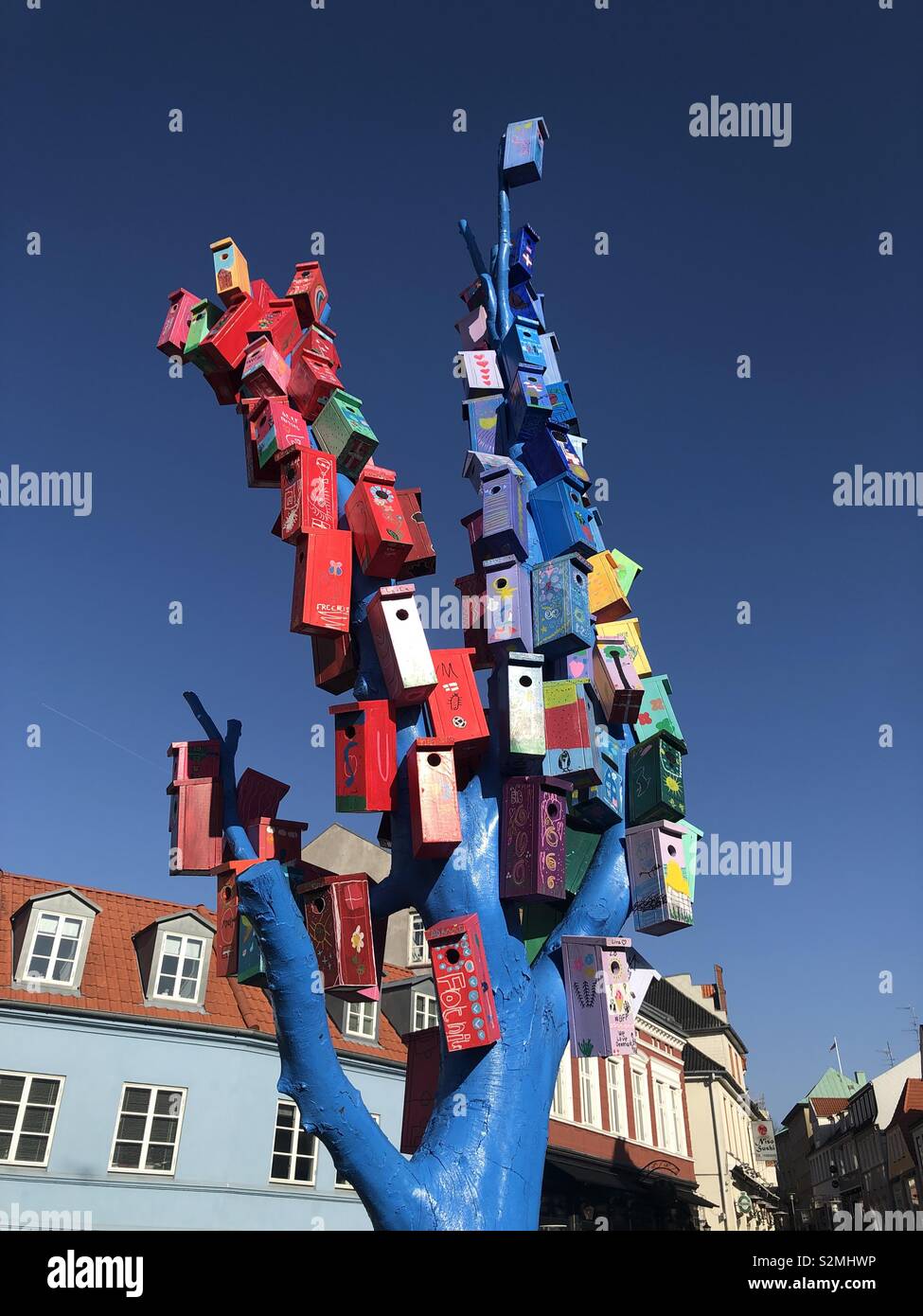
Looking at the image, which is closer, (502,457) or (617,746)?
(617,746)

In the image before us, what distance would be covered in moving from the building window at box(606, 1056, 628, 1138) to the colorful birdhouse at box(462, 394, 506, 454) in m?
21.2

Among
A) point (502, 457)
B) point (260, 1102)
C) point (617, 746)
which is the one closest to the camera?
point (617, 746)

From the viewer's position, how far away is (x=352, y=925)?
236 inches

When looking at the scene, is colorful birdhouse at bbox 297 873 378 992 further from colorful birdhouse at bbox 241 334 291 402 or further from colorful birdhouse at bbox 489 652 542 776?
colorful birdhouse at bbox 241 334 291 402

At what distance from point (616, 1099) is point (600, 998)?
21454 millimetres

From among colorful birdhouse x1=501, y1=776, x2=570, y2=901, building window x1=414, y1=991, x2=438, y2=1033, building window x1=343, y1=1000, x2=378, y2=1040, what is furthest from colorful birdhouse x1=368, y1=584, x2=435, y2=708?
building window x1=414, y1=991, x2=438, y2=1033

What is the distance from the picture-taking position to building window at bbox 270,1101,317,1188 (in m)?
16.6

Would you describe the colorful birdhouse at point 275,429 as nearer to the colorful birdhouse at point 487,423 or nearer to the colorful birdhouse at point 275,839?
the colorful birdhouse at point 487,423

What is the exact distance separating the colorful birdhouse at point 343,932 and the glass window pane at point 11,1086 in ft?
37.3

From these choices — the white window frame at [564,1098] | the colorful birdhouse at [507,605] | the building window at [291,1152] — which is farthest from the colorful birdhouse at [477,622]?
the white window frame at [564,1098]

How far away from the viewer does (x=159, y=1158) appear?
15.3 metres
